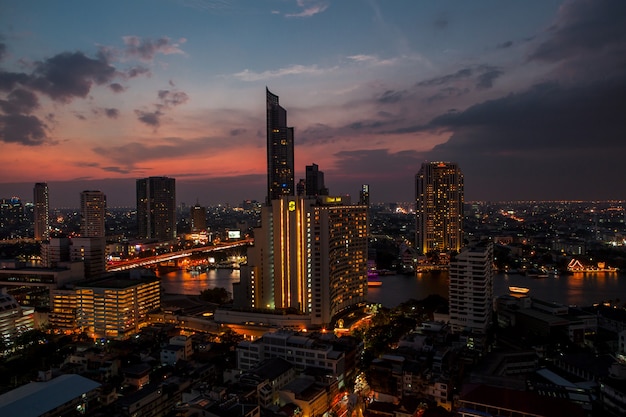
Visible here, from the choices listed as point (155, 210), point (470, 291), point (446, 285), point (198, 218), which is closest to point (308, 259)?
point (470, 291)

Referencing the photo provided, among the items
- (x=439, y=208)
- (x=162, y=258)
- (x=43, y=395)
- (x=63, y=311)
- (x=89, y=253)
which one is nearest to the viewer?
(x=43, y=395)

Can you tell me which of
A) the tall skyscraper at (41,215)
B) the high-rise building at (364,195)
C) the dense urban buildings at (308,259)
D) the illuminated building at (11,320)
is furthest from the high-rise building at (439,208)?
the tall skyscraper at (41,215)

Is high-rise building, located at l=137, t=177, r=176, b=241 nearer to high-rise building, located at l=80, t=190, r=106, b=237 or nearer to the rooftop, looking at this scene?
high-rise building, located at l=80, t=190, r=106, b=237

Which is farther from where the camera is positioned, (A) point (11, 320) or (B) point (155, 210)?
(B) point (155, 210)

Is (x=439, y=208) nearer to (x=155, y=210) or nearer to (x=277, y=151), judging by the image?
(x=277, y=151)

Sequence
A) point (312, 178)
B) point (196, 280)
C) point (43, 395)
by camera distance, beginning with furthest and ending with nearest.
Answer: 1. point (312, 178)
2. point (196, 280)
3. point (43, 395)

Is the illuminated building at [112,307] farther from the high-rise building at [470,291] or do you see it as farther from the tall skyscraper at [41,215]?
the tall skyscraper at [41,215]
